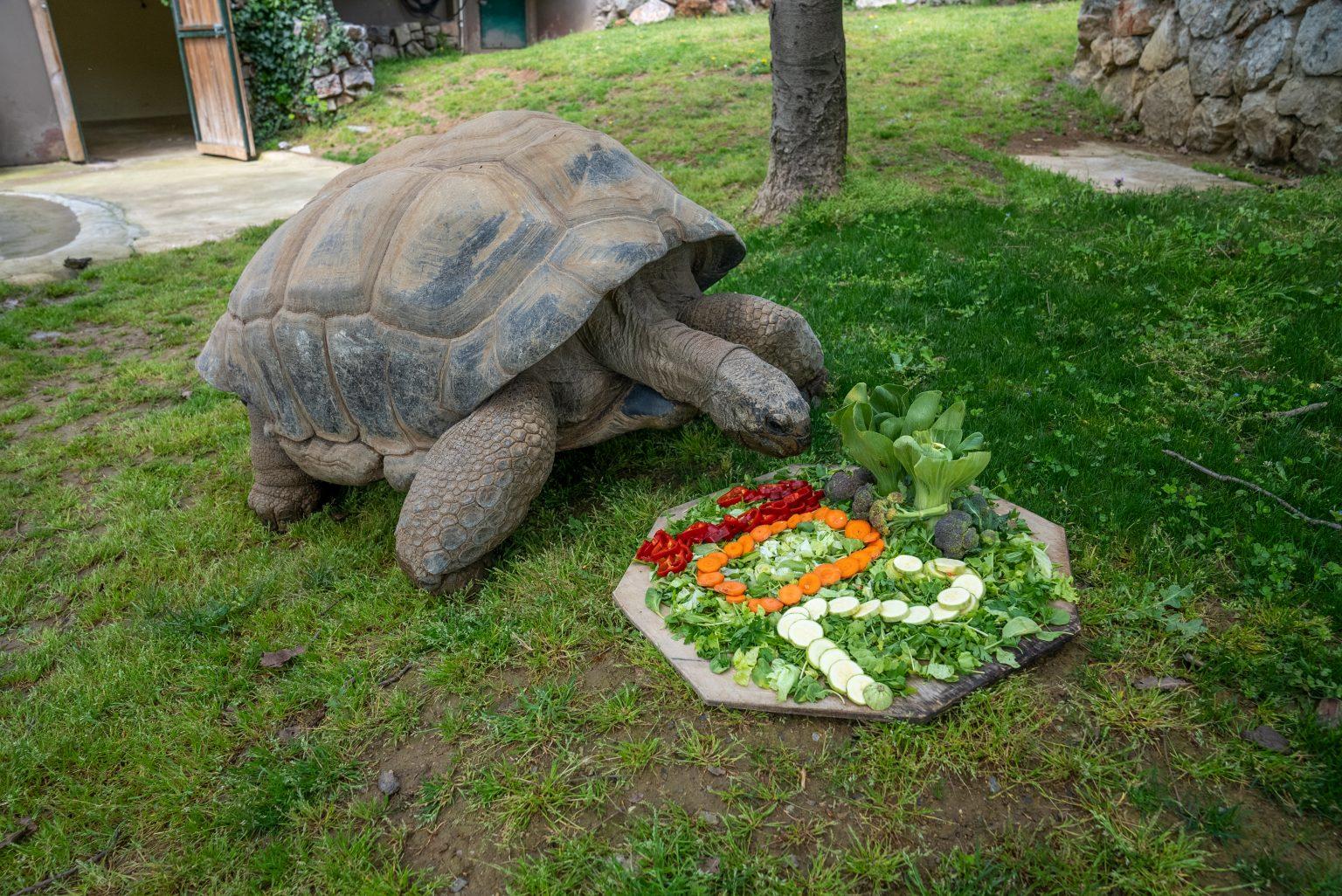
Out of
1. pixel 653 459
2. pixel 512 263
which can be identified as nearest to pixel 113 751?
pixel 512 263

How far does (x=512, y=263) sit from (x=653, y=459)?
1197mm

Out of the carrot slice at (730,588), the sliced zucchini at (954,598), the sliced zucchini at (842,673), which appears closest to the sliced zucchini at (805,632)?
the sliced zucchini at (842,673)

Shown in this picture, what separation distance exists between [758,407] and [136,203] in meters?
9.99

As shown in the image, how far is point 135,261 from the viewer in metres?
7.42

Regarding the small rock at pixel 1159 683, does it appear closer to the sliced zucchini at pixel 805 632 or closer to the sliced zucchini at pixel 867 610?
the sliced zucchini at pixel 867 610

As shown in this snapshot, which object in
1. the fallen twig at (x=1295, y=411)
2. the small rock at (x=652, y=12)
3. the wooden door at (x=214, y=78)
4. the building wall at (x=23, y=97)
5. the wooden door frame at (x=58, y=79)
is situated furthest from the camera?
the small rock at (x=652, y=12)

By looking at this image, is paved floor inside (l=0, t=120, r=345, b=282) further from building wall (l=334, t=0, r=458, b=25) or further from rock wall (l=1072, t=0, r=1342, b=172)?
rock wall (l=1072, t=0, r=1342, b=172)

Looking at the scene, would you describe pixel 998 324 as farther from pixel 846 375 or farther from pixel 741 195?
pixel 741 195

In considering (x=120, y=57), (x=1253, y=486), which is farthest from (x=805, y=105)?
(x=120, y=57)

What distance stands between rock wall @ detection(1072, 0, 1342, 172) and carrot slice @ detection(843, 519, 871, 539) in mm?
6604

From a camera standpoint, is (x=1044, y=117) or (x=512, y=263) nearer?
(x=512, y=263)

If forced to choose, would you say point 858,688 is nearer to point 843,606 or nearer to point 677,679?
point 843,606

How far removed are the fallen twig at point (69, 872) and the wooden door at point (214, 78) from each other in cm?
1207

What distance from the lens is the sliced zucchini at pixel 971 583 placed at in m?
2.43
